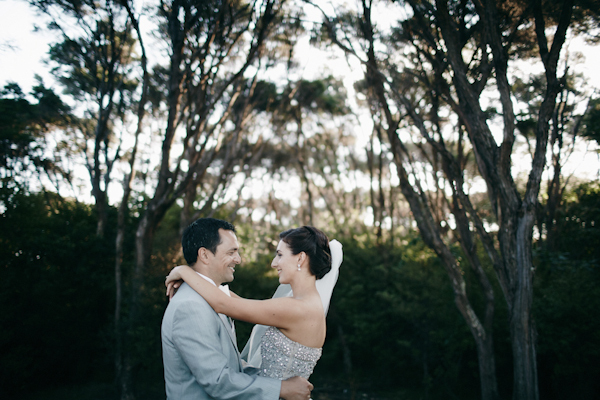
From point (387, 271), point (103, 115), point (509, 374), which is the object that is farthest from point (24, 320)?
point (509, 374)

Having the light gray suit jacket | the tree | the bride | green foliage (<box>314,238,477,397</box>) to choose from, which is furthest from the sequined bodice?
green foliage (<box>314,238,477,397</box>)

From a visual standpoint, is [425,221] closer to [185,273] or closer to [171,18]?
[185,273]

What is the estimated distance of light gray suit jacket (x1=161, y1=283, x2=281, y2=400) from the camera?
167 cm

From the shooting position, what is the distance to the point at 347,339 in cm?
1097

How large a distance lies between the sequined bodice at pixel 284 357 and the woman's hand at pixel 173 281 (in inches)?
22.5

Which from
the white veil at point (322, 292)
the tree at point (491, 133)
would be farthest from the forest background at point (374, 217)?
the white veil at point (322, 292)

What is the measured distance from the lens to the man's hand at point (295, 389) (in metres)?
1.86

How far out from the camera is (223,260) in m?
2.06

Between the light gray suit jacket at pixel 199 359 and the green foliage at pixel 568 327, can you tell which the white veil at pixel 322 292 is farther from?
the green foliage at pixel 568 327

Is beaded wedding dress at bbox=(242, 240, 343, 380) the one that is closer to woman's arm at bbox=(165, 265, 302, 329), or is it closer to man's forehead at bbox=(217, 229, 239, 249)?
Result: woman's arm at bbox=(165, 265, 302, 329)

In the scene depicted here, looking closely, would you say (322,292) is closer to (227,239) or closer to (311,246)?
(311,246)

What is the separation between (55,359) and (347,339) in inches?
298

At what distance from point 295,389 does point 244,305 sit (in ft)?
1.60

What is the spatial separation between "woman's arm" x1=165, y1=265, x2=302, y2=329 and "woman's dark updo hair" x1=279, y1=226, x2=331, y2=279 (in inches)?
10.2
